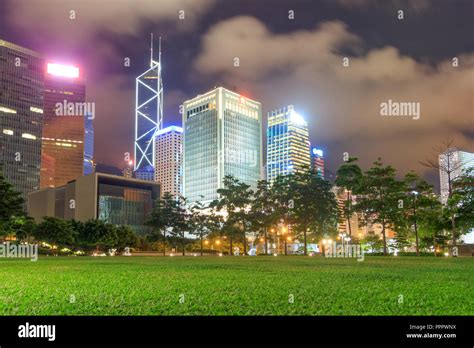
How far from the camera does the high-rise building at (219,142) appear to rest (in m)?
137

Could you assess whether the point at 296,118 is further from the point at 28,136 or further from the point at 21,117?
the point at 21,117

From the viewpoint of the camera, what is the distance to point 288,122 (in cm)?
18362

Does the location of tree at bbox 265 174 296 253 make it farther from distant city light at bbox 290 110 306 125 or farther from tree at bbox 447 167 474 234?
distant city light at bbox 290 110 306 125

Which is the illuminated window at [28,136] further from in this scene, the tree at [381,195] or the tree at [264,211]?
the tree at [381,195]

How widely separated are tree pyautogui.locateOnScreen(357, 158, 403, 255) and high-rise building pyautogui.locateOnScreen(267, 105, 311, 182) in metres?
134

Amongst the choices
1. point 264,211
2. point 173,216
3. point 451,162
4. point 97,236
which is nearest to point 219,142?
point 173,216

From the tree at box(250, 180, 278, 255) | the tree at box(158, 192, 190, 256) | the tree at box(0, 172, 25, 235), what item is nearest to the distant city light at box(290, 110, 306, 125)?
the tree at box(158, 192, 190, 256)

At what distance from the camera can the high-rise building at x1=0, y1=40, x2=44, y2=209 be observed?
11944cm

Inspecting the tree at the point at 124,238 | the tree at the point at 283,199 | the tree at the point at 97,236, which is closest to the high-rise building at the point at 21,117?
the tree at the point at 124,238

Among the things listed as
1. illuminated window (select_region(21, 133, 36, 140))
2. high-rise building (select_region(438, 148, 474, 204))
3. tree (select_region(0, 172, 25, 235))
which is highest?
illuminated window (select_region(21, 133, 36, 140))

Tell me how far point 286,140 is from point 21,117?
3866 inches

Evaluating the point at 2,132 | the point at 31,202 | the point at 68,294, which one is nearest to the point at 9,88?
the point at 2,132

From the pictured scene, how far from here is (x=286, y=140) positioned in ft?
594
